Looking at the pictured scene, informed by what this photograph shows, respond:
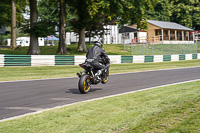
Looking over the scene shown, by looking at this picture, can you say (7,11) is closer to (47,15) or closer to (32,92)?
(47,15)

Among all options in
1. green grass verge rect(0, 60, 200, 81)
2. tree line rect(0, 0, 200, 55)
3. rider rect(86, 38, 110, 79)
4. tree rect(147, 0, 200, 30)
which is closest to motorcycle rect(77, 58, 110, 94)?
rider rect(86, 38, 110, 79)

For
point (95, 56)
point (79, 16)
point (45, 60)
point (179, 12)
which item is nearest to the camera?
point (95, 56)

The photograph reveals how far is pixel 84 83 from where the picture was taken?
9.09m

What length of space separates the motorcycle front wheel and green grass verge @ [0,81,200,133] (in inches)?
57.7

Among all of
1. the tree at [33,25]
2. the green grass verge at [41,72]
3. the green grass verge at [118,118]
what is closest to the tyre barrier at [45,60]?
the green grass verge at [41,72]

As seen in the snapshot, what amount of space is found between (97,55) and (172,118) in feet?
14.6

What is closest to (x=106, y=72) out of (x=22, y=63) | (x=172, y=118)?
(x=172, y=118)

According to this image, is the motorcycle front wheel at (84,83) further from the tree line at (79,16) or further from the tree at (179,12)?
the tree at (179,12)

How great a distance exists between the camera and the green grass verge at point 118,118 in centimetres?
491

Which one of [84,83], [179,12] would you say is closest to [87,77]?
[84,83]

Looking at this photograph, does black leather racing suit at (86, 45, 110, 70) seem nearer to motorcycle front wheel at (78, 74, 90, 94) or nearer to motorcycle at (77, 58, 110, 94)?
motorcycle at (77, 58, 110, 94)

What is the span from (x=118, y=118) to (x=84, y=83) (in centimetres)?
358

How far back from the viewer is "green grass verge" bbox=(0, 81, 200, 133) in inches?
193

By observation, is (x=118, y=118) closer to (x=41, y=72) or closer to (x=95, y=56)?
(x=95, y=56)
